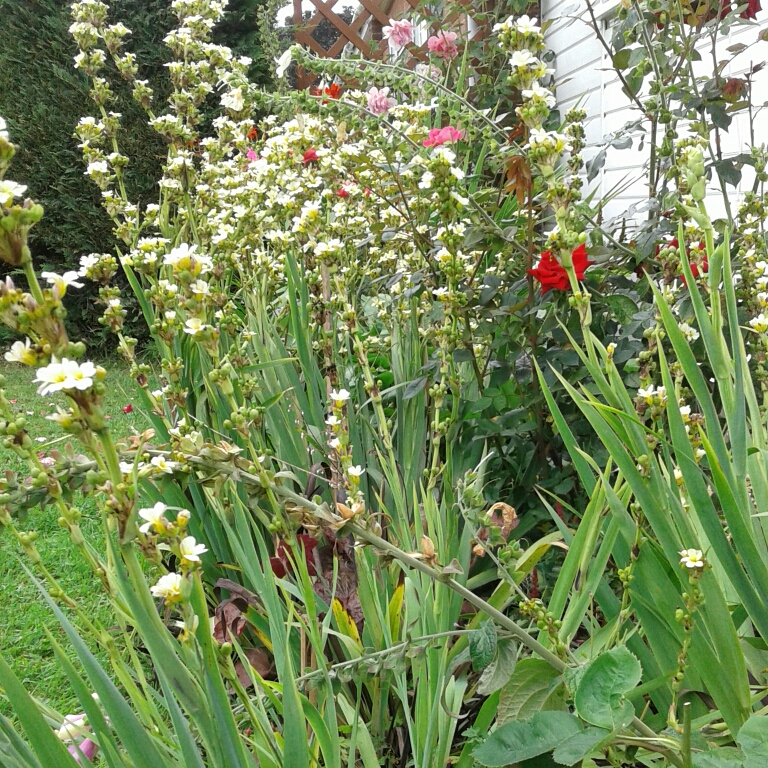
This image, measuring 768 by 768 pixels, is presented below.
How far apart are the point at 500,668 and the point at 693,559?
26cm

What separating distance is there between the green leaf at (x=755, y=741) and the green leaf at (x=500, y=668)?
0.73 feet

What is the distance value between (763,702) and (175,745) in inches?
33.7

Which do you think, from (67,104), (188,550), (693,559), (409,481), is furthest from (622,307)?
(67,104)

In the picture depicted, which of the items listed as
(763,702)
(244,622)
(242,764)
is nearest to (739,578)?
(763,702)

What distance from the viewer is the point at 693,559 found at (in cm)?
81

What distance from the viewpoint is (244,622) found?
145 centimetres

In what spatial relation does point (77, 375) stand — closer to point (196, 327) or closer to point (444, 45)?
point (196, 327)

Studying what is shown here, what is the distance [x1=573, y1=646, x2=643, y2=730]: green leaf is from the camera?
2.11ft

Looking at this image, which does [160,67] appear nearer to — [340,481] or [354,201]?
[354,201]

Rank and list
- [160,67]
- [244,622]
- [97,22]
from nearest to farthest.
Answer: [244,622] < [97,22] < [160,67]

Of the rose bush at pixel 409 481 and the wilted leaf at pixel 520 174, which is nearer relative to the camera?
the rose bush at pixel 409 481

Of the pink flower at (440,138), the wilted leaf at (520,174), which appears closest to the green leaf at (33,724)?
the wilted leaf at (520,174)

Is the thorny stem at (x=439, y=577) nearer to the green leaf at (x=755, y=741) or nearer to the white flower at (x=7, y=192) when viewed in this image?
the green leaf at (x=755, y=741)

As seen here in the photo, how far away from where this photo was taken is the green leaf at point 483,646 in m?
0.72
